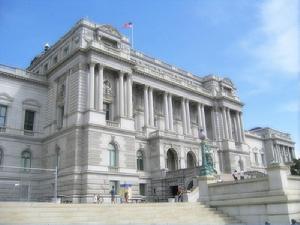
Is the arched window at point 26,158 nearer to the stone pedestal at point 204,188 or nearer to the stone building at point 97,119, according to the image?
the stone building at point 97,119

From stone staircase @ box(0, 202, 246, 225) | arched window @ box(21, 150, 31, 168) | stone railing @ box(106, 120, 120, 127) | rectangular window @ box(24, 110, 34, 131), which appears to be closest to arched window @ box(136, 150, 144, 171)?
stone railing @ box(106, 120, 120, 127)

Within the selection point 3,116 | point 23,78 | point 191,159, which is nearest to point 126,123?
point 191,159

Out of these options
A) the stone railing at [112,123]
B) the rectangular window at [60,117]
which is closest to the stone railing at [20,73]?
the rectangular window at [60,117]

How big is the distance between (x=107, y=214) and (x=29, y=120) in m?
32.3

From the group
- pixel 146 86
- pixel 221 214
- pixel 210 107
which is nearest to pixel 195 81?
pixel 210 107

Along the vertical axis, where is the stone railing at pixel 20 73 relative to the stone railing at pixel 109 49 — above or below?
below

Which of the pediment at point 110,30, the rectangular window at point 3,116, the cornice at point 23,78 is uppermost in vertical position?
the pediment at point 110,30

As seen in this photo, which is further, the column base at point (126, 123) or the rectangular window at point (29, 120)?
the rectangular window at point (29, 120)

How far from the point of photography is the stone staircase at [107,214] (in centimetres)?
1767

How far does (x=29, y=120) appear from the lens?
159 feet

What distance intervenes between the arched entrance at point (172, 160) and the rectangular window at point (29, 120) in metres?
20.6

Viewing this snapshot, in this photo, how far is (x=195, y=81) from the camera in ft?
229

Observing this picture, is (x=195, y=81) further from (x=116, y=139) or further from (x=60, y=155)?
(x=60, y=155)

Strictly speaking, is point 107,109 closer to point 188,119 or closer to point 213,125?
point 188,119
